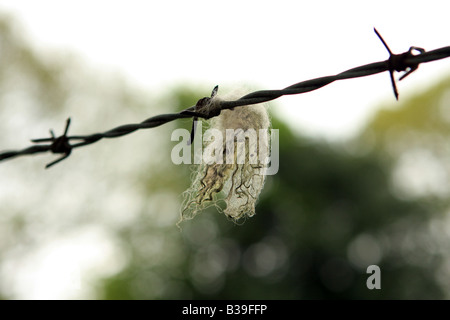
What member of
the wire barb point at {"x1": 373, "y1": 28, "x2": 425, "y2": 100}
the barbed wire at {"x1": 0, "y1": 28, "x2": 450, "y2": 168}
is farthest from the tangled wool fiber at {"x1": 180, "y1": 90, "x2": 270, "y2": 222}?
the wire barb point at {"x1": 373, "y1": 28, "x2": 425, "y2": 100}

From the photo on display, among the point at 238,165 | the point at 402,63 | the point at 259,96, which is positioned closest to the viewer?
the point at 402,63

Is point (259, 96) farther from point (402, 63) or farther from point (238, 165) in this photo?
point (402, 63)

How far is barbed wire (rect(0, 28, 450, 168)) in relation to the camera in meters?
2.53

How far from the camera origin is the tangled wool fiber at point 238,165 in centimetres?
299

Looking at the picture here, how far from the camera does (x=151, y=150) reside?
29047mm

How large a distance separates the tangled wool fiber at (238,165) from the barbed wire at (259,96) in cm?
20

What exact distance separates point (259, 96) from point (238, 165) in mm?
414

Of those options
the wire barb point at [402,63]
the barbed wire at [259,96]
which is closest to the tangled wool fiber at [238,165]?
the barbed wire at [259,96]

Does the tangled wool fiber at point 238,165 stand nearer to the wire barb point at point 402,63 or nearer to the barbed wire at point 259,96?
the barbed wire at point 259,96

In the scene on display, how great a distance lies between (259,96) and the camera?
2785 mm

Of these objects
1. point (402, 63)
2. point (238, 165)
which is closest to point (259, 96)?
point (238, 165)

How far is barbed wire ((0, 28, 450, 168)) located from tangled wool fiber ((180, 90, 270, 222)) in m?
0.20

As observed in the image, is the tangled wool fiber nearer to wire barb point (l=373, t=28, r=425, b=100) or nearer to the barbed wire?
the barbed wire
